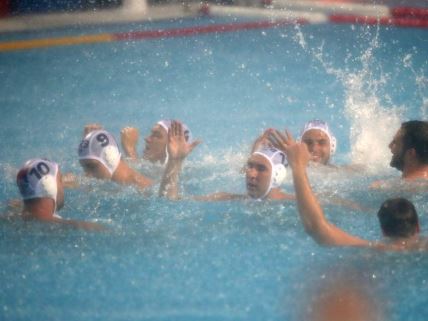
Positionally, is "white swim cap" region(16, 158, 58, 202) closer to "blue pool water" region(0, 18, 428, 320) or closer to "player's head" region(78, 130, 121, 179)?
"blue pool water" region(0, 18, 428, 320)

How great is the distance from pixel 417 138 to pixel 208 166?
236cm

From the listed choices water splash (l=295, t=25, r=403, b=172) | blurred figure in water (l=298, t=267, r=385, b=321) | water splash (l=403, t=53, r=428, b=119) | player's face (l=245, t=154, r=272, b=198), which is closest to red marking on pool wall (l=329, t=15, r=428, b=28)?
water splash (l=295, t=25, r=403, b=172)

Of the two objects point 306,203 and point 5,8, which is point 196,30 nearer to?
point 5,8

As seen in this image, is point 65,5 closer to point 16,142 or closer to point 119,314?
point 16,142

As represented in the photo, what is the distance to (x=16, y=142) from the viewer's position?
845 centimetres

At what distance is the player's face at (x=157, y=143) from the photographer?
6.90 m

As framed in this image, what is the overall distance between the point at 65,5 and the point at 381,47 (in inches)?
231

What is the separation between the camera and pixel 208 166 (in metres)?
7.54

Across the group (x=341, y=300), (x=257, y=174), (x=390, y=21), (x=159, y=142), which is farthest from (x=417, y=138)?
(x=390, y=21)

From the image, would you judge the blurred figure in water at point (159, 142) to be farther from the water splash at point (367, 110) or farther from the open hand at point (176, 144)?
the water splash at point (367, 110)

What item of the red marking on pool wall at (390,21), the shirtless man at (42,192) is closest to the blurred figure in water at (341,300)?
the shirtless man at (42,192)

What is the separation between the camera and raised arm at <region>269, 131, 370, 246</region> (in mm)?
4598

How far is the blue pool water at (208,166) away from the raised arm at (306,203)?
24 centimetres

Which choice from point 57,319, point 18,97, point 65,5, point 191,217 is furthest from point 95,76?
point 57,319
